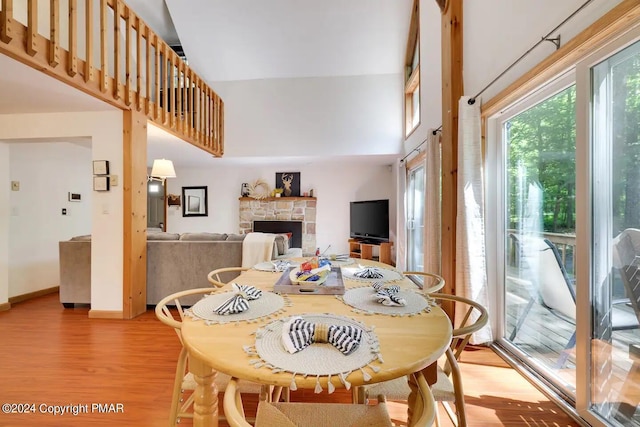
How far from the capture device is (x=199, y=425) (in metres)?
0.90

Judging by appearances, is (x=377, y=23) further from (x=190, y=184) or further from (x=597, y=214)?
(x=190, y=184)

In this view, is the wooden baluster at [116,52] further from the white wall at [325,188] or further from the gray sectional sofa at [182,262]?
the white wall at [325,188]

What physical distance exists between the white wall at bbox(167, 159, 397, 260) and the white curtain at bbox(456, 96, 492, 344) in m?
3.72

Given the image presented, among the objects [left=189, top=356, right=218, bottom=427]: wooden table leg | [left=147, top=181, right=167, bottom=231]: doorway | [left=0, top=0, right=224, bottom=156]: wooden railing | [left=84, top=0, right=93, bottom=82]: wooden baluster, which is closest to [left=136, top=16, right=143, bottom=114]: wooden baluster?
[left=0, top=0, right=224, bottom=156]: wooden railing

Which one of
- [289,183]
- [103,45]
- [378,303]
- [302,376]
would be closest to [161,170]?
[103,45]

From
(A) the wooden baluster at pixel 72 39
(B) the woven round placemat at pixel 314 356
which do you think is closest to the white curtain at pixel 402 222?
(B) the woven round placemat at pixel 314 356

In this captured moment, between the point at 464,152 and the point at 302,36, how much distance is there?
3680 mm

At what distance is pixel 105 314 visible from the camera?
9.52ft

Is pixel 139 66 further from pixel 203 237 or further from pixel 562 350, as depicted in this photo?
pixel 562 350

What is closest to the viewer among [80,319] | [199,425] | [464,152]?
[199,425]

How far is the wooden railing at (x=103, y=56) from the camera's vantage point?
1913 millimetres

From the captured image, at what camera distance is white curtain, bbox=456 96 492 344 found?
2.17 metres

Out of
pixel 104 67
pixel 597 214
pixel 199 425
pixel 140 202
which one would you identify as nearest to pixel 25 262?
pixel 140 202

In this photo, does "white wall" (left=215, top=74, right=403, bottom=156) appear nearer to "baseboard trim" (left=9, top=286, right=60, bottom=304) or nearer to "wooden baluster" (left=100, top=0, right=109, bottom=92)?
"wooden baluster" (left=100, top=0, right=109, bottom=92)
